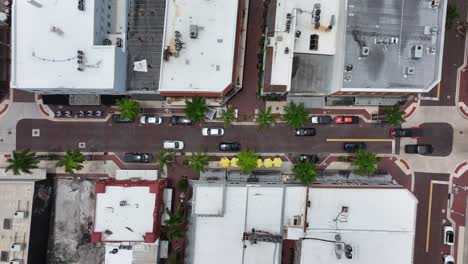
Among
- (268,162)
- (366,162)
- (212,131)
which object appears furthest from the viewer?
(212,131)

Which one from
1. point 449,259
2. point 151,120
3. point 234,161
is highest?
point 151,120

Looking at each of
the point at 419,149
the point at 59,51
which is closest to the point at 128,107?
the point at 59,51

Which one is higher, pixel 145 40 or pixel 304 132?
pixel 145 40

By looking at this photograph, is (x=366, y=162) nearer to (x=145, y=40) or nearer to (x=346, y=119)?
(x=346, y=119)

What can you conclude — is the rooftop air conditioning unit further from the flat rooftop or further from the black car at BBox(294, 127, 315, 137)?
the black car at BBox(294, 127, 315, 137)

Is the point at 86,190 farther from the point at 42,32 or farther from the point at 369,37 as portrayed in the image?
the point at 369,37

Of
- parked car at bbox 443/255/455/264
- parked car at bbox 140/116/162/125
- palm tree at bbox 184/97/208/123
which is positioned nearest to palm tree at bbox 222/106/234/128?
palm tree at bbox 184/97/208/123

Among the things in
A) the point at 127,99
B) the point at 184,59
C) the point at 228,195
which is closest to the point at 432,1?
the point at 184,59
